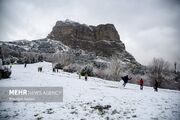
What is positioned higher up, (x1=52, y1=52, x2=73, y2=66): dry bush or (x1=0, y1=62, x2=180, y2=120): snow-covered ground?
(x1=52, y1=52, x2=73, y2=66): dry bush

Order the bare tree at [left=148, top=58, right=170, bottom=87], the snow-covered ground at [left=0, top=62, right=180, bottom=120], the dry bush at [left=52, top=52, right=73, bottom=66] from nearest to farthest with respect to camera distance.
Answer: the snow-covered ground at [left=0, top=62, right=180, bottom=120] → the bare tree at [left=148, top=58, right=170, bottom=87] → the dry bush at [left=52, top=52, right=73, bottom=66]

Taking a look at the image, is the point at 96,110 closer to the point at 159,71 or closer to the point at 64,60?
the point at 159,71

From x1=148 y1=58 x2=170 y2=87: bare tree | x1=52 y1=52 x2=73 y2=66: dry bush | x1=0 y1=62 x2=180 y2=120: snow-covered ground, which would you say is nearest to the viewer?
x1=0 y1=62 x2=180 y2=120: snow-covered ground

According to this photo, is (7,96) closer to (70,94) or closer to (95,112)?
(70,94)

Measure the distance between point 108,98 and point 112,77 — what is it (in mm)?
30315

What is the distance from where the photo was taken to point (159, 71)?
157ft

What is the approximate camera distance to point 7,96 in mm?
19031

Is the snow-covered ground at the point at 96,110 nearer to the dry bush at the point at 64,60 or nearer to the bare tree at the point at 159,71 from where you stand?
the bare tree at the point at 159,71

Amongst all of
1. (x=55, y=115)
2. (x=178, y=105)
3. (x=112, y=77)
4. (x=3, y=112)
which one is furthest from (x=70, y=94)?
(x=112, y=77)

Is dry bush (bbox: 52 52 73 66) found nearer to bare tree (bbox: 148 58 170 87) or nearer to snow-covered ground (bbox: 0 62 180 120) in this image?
bare tree (bbox: 148 58 170 87)

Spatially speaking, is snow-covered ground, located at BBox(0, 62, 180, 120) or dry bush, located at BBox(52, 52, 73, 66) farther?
dry bush, located at BBox(52, 52, 73, 66)

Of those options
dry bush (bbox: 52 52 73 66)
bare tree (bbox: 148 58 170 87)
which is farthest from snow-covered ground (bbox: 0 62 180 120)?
dry bush (bbox: 52 52 73 66)

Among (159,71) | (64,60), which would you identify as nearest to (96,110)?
(159,71)

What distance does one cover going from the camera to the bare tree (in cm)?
4569
